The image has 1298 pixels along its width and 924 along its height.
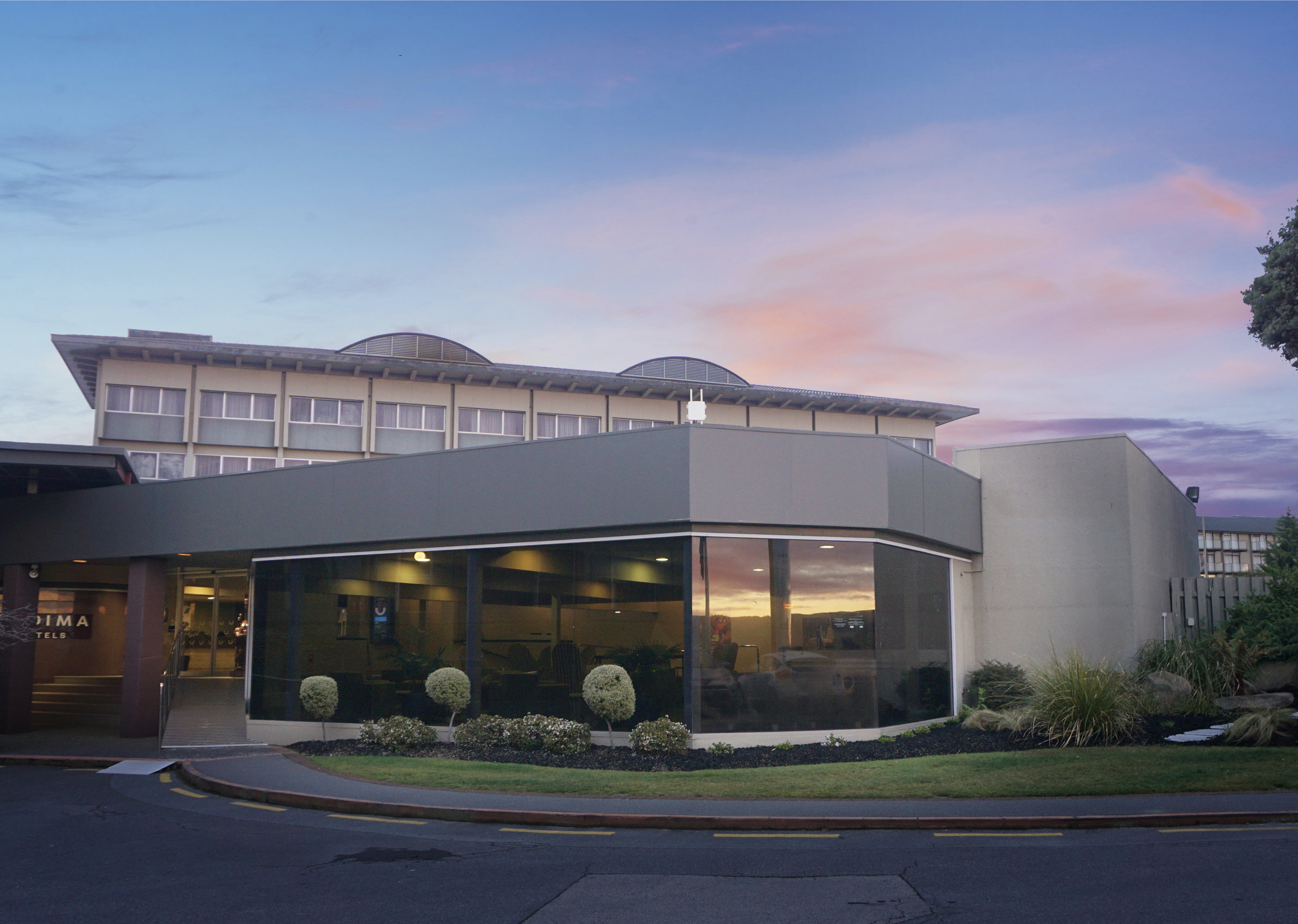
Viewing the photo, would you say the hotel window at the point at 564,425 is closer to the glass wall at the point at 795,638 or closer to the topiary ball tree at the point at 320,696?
the topiary ball tree at the point at 320,696

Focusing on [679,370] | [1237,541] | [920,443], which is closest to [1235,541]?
[1237,541]

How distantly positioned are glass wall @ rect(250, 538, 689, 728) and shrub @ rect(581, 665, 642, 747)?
0.23 m

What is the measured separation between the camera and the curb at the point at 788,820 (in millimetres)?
10406

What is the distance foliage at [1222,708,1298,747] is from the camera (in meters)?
15.0

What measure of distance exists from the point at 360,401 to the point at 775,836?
3424cm

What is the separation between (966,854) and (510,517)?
437 inches

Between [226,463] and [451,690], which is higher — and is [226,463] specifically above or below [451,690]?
above

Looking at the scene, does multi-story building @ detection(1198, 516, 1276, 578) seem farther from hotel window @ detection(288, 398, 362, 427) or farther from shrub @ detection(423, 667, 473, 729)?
shrub @ detection(423, 667, 473, 729)

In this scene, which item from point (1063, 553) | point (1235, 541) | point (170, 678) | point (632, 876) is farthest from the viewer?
point (1235, 541)

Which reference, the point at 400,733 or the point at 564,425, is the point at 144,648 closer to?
the point at 400,733

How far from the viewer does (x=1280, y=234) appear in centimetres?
1838

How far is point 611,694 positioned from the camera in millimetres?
16797

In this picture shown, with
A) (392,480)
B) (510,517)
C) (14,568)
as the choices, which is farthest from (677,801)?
(14,568)

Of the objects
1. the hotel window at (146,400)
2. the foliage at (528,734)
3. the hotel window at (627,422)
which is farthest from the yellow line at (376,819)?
the hotel window at (627,422)
